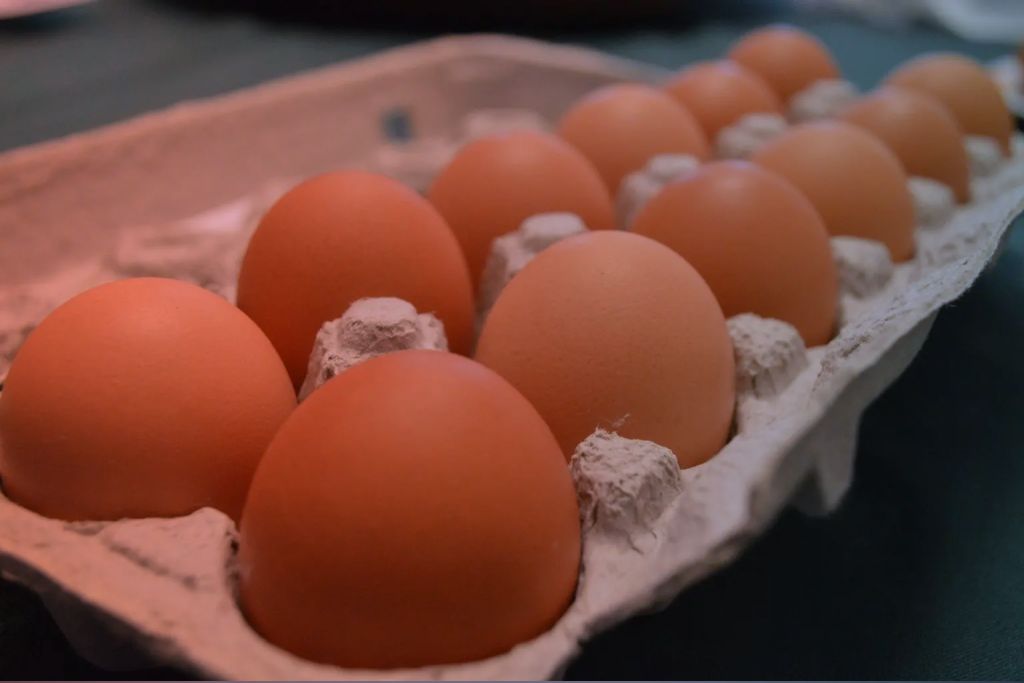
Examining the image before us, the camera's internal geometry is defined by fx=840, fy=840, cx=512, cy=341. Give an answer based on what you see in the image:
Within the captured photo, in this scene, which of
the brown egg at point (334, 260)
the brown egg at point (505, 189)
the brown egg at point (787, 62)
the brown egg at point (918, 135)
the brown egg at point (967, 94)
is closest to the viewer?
the brown egg at point (334, 260)

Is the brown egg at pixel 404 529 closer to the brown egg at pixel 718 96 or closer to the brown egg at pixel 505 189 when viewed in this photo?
the brown egg at pixel 505 189

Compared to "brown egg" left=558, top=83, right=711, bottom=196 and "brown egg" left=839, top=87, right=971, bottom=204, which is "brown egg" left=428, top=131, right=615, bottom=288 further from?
"brown egg" left=839, top=87, right=971, bottom=204

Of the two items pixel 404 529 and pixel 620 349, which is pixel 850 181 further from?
pixel 404 529

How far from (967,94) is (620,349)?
1.11 metres

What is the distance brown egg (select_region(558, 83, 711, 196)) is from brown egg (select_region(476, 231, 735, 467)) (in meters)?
0.54

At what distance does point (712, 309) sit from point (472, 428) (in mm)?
316

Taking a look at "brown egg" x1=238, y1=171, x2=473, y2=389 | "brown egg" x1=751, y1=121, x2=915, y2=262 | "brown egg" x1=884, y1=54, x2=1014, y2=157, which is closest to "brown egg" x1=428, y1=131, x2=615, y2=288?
"brown egg" x1=238, y1=171, x2=473, y2=389

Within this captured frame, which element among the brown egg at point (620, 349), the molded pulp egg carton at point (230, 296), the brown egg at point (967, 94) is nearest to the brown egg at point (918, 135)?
the molded pulp egg carton at point (230, 296)

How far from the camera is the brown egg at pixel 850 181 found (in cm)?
110

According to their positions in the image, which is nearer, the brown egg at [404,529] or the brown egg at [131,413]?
the brown egg at [404,529]

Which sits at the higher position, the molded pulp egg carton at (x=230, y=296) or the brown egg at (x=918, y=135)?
Result: the brown egg at (x=918, y=135)

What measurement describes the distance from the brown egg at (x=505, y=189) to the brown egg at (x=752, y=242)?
182 millimetres

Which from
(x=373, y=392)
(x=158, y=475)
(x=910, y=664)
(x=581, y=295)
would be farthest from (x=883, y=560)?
(x=158, y=475)

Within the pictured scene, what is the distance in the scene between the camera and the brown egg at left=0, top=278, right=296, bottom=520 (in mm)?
683
